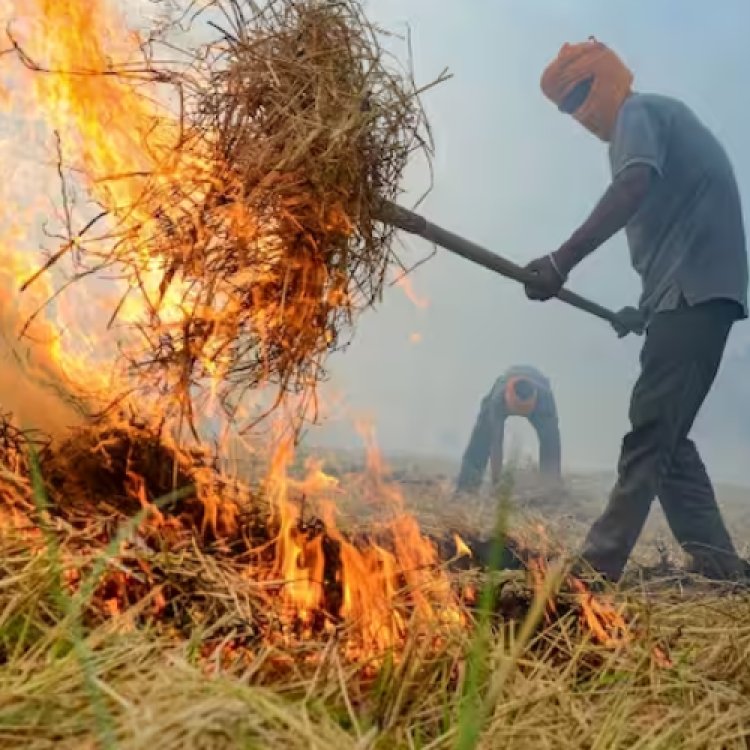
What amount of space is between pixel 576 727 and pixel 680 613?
107 centimetres

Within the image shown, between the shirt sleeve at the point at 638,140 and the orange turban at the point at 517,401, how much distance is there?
13.2 ft

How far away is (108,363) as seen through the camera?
2.53m

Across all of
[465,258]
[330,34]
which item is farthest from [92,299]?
[465,258]

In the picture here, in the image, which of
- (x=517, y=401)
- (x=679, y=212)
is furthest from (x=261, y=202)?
(x=517, y=401)

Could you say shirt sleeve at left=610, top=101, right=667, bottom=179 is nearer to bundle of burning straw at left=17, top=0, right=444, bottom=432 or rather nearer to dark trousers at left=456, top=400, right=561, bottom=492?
bundle of burning straw at left=17, top=0, right=444, bottom=432

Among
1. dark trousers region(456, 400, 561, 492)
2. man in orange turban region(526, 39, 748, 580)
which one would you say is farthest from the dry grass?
dark trousers region(456, 400, 561, 492)

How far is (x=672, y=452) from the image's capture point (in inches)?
139

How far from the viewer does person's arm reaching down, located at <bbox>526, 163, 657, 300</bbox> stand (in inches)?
144

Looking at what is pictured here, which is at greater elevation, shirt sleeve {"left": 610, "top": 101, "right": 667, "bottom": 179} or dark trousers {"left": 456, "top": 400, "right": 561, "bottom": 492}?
shirt sleeve {"left": 610, "top": 101, "right": 667, "bottom": 179}

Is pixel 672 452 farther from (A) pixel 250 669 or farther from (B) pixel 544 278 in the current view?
(A) pixel 250 669

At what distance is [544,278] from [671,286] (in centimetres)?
52

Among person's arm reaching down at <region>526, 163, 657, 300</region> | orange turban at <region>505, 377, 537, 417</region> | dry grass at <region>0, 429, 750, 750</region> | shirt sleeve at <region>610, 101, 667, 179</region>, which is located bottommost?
dry grass at <region>0, 429, 750, 750</region>

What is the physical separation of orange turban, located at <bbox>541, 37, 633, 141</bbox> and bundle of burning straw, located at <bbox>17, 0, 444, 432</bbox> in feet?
6.55

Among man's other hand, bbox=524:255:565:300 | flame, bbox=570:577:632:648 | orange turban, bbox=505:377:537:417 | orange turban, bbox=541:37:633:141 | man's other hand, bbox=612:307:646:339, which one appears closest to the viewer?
flame, bbox=570:577:632:648
